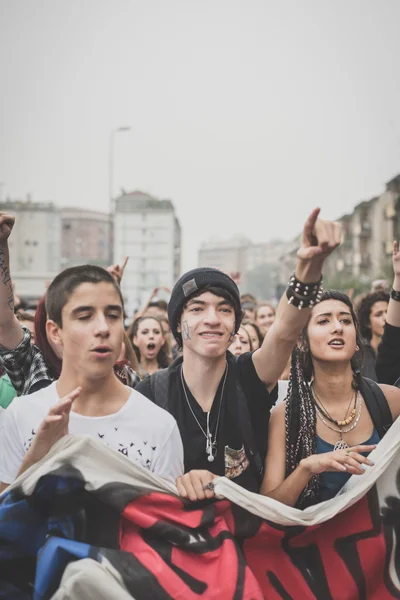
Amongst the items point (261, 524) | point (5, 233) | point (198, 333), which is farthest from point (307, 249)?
point (5, 233)

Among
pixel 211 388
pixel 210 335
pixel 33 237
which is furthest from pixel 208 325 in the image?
pixel 33 237

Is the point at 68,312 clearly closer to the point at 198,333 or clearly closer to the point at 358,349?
the point at 198,333

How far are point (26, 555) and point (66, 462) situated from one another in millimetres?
344

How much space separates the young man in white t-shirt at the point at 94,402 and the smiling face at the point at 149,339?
155 inches

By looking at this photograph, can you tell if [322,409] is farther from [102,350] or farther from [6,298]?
[6,298]

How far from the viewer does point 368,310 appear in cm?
684

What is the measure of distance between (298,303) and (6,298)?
1.35 m

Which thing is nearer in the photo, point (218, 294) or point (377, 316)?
point (218, 294)

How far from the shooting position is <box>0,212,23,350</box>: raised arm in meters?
3.31

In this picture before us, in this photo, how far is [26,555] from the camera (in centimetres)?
278

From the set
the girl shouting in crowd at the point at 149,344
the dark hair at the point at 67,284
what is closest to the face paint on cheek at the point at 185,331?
the dark hair at the point at 67,284

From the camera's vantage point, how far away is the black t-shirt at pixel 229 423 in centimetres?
332

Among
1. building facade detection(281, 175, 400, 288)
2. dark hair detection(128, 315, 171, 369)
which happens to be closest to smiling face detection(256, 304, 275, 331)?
dark hair detection(128, 315, 171, 369)

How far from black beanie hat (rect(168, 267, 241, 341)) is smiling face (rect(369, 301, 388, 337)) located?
3331 mm
